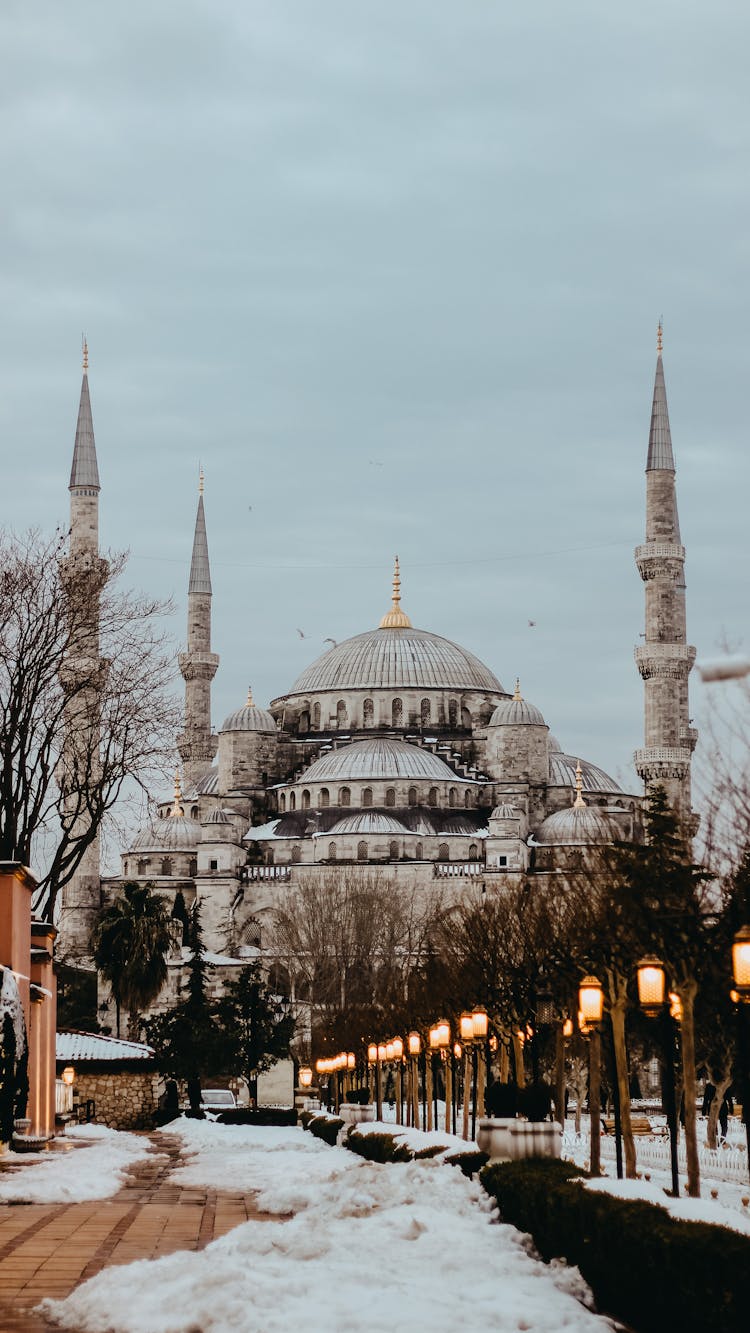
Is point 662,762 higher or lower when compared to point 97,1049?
higher

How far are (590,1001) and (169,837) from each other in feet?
261

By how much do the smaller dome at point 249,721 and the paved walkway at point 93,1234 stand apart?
3203 inches

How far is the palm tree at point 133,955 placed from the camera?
64375 mm

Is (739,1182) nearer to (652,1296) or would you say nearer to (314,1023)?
(652,1296)

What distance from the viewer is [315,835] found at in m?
90.6

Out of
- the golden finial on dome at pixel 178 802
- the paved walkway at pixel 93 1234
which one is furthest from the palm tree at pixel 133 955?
the paved walkway at pixel 93 1234

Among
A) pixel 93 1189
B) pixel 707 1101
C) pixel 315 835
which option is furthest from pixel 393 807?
pixel 93 1189

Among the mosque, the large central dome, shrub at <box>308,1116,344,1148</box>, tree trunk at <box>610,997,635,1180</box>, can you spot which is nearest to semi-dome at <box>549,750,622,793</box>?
the mosque

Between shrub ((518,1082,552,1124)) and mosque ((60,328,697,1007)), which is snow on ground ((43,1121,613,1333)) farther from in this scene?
mosque ((60,328,697,1007))

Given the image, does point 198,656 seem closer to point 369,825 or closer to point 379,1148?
point 369,825

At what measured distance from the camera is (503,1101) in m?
18.8

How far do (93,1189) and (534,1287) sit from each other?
8.06 metres

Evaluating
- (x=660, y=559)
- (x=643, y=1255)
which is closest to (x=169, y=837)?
(x=660, y=559)

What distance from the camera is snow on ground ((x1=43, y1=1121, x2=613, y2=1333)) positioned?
947 cm
